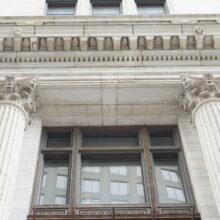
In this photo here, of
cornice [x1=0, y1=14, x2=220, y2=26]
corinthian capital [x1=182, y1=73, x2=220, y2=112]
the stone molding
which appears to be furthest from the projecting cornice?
corinthian capital [x1=182, y1=73, x2=220, y2=112]

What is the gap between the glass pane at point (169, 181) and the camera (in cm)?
1205

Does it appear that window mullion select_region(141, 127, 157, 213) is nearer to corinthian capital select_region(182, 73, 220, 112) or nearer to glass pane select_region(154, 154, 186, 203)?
glass pane select_region(154, 154, 186, 203)

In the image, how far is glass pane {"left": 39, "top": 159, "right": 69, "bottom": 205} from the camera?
12.0 m

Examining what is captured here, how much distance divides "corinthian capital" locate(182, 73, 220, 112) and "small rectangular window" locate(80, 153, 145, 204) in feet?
7.69

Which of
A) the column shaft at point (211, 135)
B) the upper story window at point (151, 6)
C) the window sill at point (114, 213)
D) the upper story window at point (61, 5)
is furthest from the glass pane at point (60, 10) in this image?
the window sill at point (114, 213)

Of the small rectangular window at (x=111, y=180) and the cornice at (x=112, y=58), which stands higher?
the cornice at (x=112, y=58)

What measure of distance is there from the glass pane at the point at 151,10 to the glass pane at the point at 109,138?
28.0ft

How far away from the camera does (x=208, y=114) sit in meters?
12.4

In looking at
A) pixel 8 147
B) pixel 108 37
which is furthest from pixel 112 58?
pixel 8 147

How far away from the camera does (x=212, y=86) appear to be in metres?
13.3

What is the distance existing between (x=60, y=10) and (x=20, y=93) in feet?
29.3

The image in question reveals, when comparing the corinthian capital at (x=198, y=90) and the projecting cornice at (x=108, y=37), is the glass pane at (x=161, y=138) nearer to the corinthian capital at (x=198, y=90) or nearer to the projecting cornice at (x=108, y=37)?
the corinthian capital at (x=198, y=90)

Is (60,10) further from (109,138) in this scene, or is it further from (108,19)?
(109,138)

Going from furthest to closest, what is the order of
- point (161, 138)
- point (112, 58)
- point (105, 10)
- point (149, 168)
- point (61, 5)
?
1. point (61, 5)
2. point (105, 10)
3. point (112, 58)
4. point (161, 138)
5. point (149, 168)
